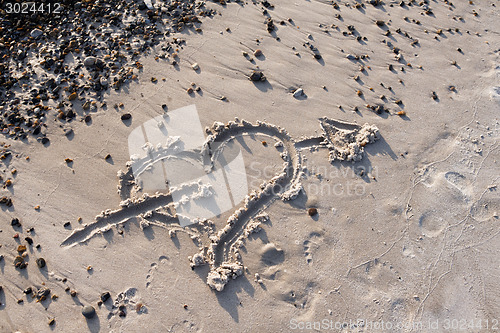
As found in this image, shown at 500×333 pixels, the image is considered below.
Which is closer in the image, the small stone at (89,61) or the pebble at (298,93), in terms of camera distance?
the pebble at (298,93)

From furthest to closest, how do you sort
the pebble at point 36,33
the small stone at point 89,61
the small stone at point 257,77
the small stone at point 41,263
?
1. the pebble at point 36,33
2. the small stone at point 89,61
3. the small stone at point 257,77
4. the small stone at point 41,263

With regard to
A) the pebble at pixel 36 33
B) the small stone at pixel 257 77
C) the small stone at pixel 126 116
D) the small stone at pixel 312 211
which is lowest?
the small stone at pixel 312 211

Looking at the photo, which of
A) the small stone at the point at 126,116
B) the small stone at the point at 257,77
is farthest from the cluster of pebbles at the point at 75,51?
the small stone at the point at 257,77

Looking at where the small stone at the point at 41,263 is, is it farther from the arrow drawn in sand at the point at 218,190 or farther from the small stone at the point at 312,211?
the small stone at the point at 312,211

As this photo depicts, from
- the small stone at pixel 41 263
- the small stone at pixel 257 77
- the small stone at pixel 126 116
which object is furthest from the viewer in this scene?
the small stone at pixel 257 77

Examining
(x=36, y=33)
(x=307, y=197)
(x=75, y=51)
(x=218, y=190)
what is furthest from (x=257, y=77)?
(x=36, y=33)

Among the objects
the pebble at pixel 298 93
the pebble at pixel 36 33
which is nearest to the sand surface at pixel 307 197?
the pebble at pixel 298 93

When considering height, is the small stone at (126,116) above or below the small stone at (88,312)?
above

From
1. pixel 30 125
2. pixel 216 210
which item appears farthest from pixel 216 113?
pixel 30 125
